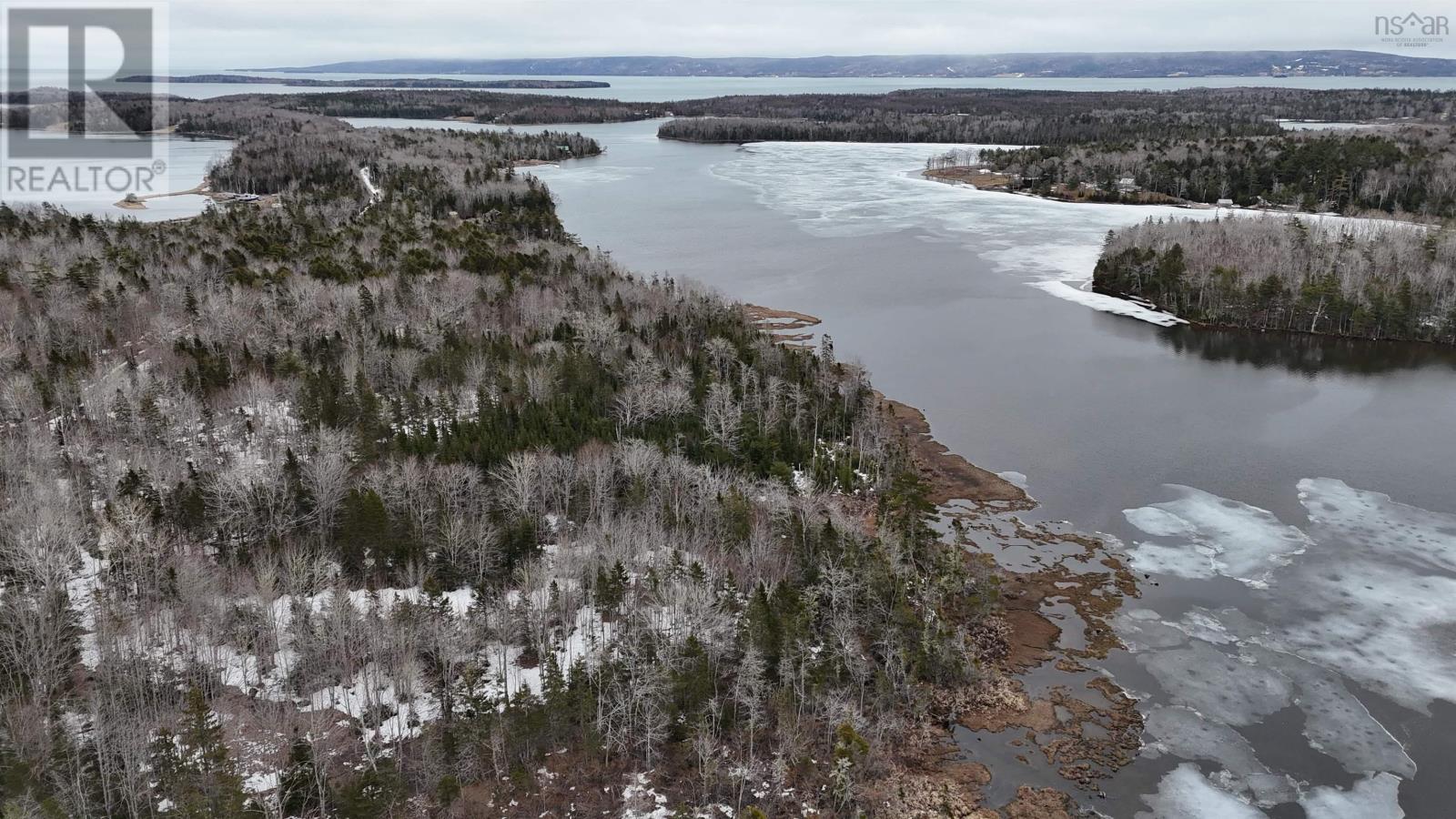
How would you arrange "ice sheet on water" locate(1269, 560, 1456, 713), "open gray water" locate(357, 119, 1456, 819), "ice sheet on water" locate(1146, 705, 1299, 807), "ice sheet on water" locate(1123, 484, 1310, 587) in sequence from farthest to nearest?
"ice sheet on water" locate(1123, 484, 1310, 587) < "ice sheet on water" locate(1269, 560, 1456, 713) < "open gray water" locate(357, 119, 1456, 819) < "ice sheet on water" locate(1146, 705, 1299, 807)

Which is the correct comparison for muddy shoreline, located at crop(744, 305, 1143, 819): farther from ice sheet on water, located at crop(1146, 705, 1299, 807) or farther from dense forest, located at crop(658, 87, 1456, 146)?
dense forest, located at crop(658, 87, 1456, 146)

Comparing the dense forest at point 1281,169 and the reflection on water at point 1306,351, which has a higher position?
the dense forest at point 1281,169

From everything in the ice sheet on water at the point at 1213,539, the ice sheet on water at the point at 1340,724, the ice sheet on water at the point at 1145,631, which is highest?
the ice sheet on water at the point at 1213,539

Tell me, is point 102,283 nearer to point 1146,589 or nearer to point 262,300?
point 262,300

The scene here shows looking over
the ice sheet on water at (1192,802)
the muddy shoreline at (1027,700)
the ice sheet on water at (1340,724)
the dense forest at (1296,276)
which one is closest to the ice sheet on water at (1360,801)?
the ice sheet on water at (1340,724)

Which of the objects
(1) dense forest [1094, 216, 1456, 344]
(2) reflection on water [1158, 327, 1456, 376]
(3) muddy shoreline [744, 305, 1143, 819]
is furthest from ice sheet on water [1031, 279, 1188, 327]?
(3) muddy shoreline [744, 305, 1143, 819]

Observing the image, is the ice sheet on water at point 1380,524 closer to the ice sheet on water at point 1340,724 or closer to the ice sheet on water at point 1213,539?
the ice sheet on water at point 1213,539

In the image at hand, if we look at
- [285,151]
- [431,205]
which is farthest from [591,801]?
[285,151]
